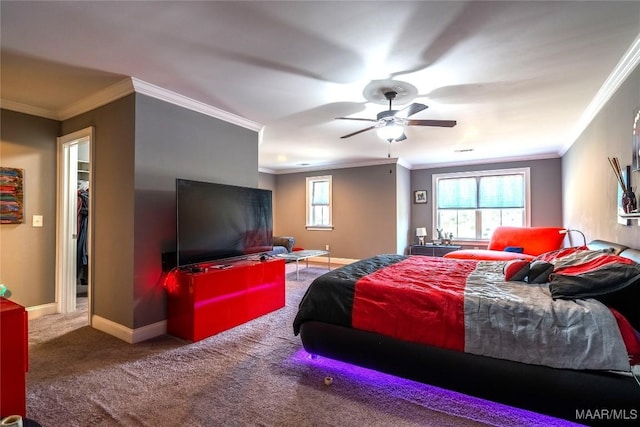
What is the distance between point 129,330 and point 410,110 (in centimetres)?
327

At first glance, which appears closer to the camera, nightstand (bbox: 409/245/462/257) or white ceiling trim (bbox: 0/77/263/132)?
white ceiling trim (bbox: 0/77/263/132)

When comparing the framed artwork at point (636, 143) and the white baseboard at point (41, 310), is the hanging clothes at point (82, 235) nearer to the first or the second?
the white baseboard at point (41, 310)

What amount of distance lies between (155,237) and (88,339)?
44.3 inches

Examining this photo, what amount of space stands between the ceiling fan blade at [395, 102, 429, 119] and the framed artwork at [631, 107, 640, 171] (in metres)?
1.49

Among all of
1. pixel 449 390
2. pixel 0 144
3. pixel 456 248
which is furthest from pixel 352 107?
pixel 456 248

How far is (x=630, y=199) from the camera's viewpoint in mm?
2324

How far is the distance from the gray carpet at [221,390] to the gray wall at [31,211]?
0.90 meters

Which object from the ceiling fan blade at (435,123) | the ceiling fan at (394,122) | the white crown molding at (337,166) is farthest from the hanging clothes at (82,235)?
the ceiling fan blade at (435,123)

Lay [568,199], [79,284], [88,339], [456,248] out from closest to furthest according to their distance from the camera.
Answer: [88,339] < [79,284] < [568,199] < [456,248]

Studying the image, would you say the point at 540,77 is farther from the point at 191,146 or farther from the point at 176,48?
the point at 191,146

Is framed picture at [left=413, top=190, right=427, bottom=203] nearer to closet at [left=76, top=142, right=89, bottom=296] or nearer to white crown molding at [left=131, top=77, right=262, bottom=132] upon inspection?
white crown molding at [left=131, top=77, right=262, bottom=132]

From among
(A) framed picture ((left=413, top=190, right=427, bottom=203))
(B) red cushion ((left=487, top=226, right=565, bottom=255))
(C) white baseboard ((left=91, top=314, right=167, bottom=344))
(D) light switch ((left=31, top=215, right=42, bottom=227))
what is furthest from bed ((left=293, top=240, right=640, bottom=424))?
(A) framed picture ((left=413, top=190, right=427, bottom=203))

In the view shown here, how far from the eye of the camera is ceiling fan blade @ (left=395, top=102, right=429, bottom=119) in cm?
268

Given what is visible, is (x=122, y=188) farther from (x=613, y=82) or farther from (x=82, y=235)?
(x=613, y=82)
